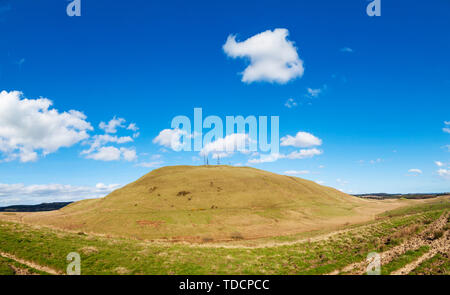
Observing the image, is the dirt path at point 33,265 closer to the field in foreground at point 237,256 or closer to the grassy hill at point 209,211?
the field in foreground at point 237,256

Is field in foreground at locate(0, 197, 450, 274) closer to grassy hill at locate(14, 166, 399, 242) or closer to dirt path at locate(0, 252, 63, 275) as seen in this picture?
dirt path at locate(0, 252, 63, 275)

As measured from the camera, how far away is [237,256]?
1027 inches

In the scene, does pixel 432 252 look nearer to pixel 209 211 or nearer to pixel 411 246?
pixel 411 246

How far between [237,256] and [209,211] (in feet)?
188

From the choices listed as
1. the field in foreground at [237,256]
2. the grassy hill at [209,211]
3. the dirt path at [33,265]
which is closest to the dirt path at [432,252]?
the field in foreground at [237,256]

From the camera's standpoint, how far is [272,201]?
95.5 metres

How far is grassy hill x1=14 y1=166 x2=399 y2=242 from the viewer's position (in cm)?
6588

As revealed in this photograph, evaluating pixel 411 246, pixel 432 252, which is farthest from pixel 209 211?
pixel 432 252

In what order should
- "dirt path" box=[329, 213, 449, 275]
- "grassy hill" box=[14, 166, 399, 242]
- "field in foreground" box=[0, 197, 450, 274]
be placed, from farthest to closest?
"grassy hill" box=[14, 166, 399, 242] → "dirt path" box=[329, 213, 449, 275] → "field in foreground" box=[0, 197, 450, 274]

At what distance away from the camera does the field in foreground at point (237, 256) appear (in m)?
19.5

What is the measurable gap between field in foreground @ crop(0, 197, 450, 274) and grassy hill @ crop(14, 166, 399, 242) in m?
33.5

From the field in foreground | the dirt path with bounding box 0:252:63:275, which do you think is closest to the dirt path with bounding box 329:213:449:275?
the field in foreground
